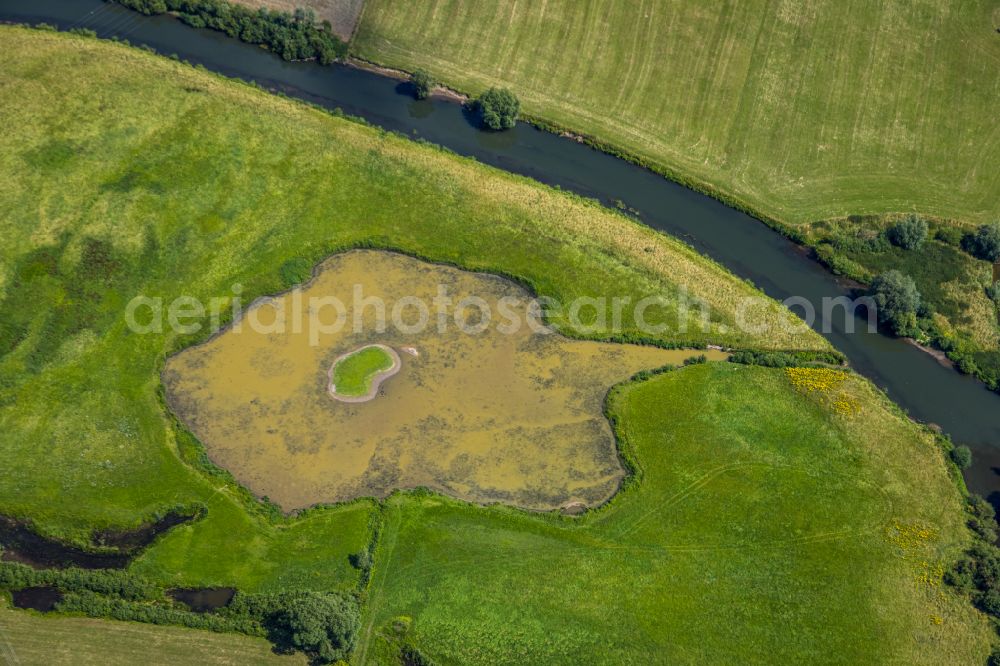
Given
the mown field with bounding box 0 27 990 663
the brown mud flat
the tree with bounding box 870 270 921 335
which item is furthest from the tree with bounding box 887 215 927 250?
the brown mud flat

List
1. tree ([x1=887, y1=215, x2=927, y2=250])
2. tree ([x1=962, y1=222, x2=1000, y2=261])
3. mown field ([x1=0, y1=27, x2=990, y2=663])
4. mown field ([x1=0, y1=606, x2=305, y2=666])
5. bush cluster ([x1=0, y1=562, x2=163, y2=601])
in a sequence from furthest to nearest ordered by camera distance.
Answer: tree ([x1=887, y1=215, x2=927, y2=250]), tree ([x1=962, y1=222, x2=1000, y2=261]), mown field ([x1=0, y1=27, x2=990, y2=663]), bush cluster ([x1=0, y1=562, x2=163, y2=601]), mown field ([x1=0, y1=606, x2=305, y2=666])

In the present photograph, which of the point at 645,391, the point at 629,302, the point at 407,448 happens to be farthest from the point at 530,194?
the point at 407,448

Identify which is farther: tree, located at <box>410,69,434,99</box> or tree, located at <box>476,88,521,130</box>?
tree, located at <box>410,69,434,99</box>

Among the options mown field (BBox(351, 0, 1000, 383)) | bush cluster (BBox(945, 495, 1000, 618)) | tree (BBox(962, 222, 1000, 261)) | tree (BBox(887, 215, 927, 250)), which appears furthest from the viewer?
mown field (BBox(351, 0, 1000, 383))

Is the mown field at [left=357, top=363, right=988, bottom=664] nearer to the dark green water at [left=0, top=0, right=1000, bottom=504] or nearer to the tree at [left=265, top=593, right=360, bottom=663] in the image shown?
the tree at [left=265, top=593, right=360, bottom=663]

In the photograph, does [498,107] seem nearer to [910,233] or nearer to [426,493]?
[426,493]

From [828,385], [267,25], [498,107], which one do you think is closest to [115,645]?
[498,107]

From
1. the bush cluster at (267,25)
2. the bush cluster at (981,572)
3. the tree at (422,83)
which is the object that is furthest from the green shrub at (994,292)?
the bush cluster at (267,25)

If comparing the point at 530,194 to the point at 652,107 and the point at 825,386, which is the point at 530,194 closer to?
the point at 652,107
